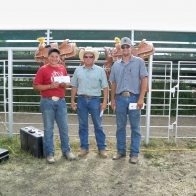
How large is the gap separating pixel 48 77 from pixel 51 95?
10.5 inches

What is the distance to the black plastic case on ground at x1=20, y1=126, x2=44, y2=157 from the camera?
3.95 meters

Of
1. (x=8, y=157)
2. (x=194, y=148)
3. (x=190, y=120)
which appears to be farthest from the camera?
(x=190, y=120)

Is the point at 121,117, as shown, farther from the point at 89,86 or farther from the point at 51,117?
the point at 51,117

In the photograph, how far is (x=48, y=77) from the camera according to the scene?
365 centimetres

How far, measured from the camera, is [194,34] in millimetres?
6676

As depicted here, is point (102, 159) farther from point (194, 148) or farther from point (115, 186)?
point (194, 148)

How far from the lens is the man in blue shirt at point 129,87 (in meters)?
3.67

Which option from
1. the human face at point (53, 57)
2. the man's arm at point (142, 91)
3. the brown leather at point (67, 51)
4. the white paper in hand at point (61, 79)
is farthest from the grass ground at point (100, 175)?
the brown leather at point (67, 51)

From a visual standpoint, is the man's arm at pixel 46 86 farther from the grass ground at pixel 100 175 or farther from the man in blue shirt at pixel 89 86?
the grass ground at pixel 100 175

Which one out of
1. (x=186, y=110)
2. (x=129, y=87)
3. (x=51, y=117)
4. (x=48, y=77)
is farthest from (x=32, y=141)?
(x=186, y=110)

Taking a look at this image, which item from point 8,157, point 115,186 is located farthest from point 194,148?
point 8,157

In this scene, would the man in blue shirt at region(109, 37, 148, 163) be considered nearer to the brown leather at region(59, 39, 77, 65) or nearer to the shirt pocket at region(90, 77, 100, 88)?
the shirt pocket at region(90, 77, 100, 88)

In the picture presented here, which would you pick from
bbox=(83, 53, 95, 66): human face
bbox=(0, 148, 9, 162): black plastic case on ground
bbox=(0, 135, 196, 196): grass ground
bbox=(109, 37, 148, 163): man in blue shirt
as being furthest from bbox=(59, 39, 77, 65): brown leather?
bbox=(0, 148, 9, 162): black plastic case on ground

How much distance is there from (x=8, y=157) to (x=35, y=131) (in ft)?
1.91
